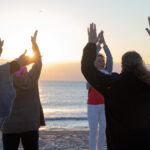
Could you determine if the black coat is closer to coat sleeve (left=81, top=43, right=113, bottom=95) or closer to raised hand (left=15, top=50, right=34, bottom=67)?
coat sleeve (left=81, top=43, right=113, bottom=95)

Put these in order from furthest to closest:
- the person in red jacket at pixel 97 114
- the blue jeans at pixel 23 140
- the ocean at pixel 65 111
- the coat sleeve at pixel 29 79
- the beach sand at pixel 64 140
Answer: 1. the ocean at pixel 65 111
2. the beach sand at pixel 64 140
3. the person in red jacket at pixel 97 114
4. the blue jeans at pixel 23 140
5. the coat sleeve at pixel 29 79

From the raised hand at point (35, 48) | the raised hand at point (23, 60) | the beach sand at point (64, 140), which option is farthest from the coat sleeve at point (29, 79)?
the beach sand at point (64, 140)

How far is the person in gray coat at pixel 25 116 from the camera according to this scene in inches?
148

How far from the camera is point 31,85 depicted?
12.3 feet

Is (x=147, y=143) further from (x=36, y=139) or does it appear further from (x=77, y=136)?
(x=77, y=136)

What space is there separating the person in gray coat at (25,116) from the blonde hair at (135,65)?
1317 mm

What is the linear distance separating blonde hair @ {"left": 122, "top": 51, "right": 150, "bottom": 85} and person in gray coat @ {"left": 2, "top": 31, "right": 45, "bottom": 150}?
1.32 meters

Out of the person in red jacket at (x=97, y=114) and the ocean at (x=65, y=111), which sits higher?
the person in red jacket at (x=97, y=114)

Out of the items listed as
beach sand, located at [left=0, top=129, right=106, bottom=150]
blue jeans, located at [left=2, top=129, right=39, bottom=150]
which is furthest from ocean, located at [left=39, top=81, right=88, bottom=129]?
blue jeans, located at [left=2, top=129, right=39, bottom=150]

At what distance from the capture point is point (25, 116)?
3.79 meters

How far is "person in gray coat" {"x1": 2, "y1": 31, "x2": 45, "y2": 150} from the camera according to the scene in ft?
12.3

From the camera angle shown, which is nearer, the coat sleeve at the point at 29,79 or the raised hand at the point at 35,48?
the coat sleeve at the point at 29,79

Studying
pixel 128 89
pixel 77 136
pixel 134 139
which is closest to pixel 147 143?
pixel 134 139

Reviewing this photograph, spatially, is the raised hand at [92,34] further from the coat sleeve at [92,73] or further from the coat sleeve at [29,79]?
the coat sleeve at [29,79]
